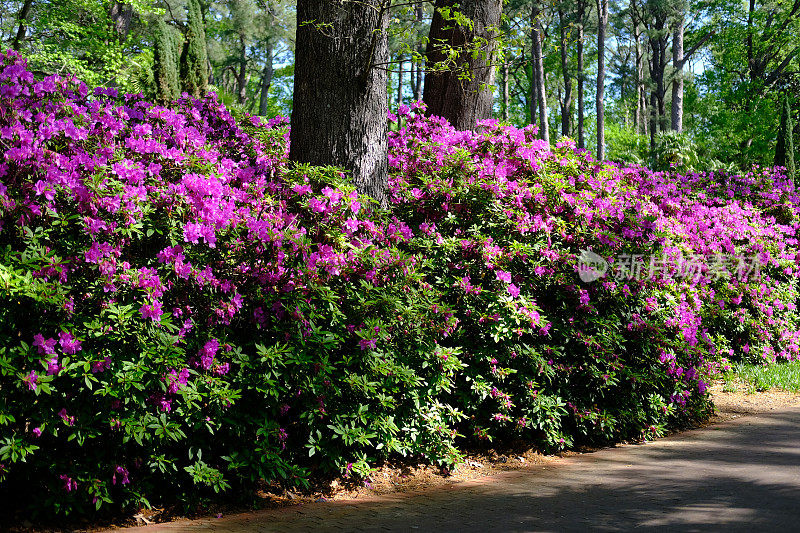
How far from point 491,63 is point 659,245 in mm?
2711

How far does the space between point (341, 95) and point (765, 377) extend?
252 inches

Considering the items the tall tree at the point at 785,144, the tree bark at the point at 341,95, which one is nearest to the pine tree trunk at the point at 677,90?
the tall tree at the point at 785,144

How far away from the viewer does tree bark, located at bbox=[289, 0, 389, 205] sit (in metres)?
5.44

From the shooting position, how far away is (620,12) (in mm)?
34312

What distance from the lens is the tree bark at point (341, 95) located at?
5438mm

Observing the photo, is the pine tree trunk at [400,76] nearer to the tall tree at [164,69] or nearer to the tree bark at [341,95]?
the tree bark at [341,95]

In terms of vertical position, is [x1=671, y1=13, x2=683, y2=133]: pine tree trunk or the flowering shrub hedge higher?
[x1=671, y1=13, x2=683, y2=133]: pine tree trunk

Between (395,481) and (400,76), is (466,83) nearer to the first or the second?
(395,481)

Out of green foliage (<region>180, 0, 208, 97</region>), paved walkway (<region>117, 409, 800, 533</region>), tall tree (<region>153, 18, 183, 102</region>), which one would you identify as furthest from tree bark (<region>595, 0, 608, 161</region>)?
paved walkway (<region>117, 409, 800, 533</region>)

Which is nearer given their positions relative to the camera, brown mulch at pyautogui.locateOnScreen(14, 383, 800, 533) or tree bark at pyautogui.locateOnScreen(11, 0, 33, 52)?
brown mulch at pyautogui.locateOnScreen(14, 383, 800, 533)

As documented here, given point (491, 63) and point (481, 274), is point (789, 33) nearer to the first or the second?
point (491, 63)

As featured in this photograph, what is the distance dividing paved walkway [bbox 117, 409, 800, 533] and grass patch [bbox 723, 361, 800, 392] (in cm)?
299

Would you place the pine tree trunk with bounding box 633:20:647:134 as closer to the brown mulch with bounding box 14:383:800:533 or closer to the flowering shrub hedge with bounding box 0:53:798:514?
the flowering shrub hedge with bounding box 0:53:798:514

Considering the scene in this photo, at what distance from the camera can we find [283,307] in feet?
13.1
